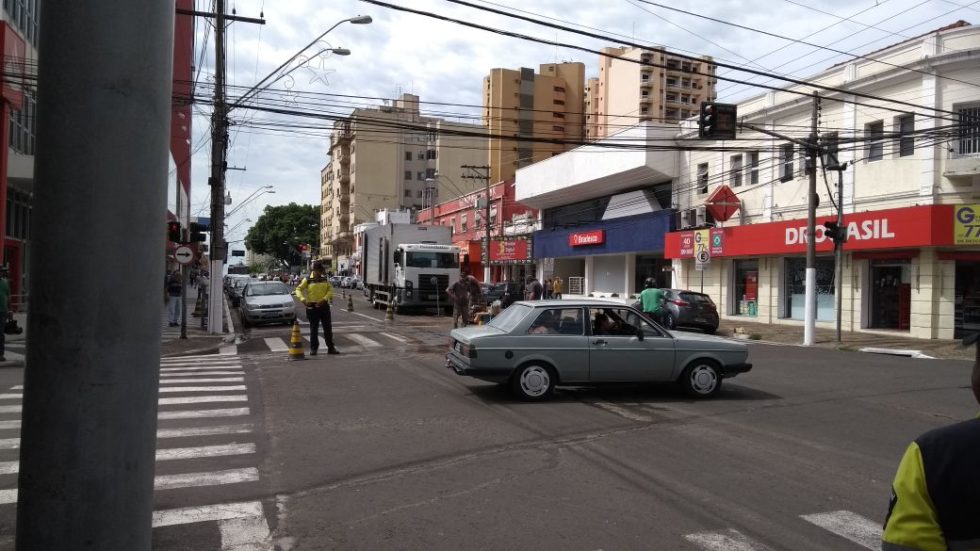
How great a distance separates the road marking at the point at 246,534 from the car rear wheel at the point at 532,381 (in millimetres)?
5137

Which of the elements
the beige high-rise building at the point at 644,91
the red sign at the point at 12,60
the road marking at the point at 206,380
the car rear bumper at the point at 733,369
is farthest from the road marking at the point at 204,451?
the beige high-rise building at the point at 644,91

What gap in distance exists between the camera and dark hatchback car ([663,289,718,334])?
2200 centimetres

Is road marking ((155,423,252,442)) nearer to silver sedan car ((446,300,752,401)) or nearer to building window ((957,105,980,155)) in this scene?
silver sedan car ((446,300,752,401))

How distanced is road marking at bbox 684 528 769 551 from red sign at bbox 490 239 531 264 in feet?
144

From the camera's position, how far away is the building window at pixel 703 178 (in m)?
31.6

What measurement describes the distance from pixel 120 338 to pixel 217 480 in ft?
15.0

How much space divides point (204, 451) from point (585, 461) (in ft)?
12.4

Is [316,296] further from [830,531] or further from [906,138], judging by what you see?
[906,138]

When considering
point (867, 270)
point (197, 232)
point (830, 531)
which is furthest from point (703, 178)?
point (830, 531)

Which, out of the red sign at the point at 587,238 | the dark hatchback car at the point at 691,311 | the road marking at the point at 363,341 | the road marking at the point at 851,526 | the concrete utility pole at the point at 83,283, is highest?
the red sign at the point at 587,238

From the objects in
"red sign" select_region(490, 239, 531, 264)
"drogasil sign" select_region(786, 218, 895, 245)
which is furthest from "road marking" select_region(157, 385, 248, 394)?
"red sign" select_region(490, 239, 531, 264)

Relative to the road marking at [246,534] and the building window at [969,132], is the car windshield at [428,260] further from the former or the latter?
the road marking at [246,534]

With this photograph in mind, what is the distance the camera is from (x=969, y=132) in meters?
20.8

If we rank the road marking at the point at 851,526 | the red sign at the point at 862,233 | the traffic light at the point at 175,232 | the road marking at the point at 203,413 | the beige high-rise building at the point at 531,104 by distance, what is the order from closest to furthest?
the road marking at the point at 851,526, the road marking at the point at 203,413, the traffic light at the point at 175,232, the red sign at the point at 862,233, the beige high-rise building at the point at 531,104
